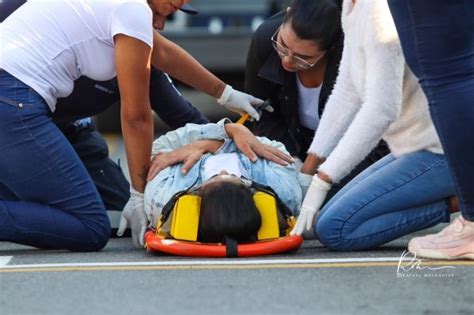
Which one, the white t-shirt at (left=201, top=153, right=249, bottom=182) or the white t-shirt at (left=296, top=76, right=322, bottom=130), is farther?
the white t-shirt at (left=296, top=76, right=322, bottom=130)

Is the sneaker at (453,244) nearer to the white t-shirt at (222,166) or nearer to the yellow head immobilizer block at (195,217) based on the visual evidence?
the yellow head immobilizer block at (195,217)

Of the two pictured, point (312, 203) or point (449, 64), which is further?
point (312, 203)

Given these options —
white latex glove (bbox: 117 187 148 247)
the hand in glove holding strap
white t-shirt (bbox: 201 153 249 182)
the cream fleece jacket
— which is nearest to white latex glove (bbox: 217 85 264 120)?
the hand in glove holding strap

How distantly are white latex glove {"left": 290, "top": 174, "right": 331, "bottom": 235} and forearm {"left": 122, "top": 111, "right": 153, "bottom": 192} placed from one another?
73 centimetres

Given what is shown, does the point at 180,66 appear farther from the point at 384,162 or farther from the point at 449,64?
the point at 449,64

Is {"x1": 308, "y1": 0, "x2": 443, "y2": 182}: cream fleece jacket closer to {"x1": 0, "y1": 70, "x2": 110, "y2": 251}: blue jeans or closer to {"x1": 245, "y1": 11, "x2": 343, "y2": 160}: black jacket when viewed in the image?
{"x1": 245, "y1": 11, "x2": 343, "y2": 160}: black jacket

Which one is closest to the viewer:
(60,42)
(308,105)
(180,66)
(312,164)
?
(60,42)

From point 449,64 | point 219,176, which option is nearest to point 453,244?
point 449,64

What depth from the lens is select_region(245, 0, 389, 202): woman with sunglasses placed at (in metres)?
4.86

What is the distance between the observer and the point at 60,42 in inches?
179

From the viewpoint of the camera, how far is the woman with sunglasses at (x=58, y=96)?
4473 millimetres

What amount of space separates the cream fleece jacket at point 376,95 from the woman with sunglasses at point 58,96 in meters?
0.80

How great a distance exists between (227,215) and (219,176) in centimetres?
24

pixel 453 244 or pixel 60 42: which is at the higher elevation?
pixel 60 42
